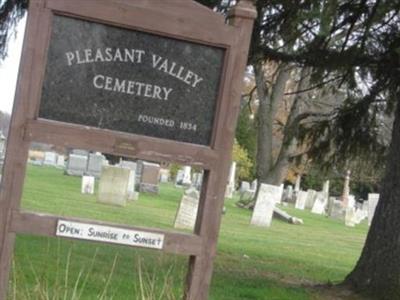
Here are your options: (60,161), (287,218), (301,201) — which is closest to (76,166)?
(301,201)

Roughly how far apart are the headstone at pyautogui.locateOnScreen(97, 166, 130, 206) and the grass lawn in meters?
0.97

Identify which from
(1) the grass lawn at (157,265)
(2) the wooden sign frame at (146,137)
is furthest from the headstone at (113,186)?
(2) the wooden sign frame at (146,137)

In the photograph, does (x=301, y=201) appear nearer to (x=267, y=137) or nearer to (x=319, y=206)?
(x=319, y=206)

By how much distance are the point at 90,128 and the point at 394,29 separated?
661cm

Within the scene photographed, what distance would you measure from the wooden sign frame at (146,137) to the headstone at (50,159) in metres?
49.9

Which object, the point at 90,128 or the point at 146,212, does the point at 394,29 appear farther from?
the point at 146,212

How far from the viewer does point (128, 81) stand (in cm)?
A: 430

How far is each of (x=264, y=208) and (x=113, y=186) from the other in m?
4.22

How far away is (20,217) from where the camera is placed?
168 inches

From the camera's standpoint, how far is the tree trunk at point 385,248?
8.80 m

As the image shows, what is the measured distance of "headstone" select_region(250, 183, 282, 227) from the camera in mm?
21406

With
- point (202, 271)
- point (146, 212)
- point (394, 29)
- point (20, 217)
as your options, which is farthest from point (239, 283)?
point (146, 212)

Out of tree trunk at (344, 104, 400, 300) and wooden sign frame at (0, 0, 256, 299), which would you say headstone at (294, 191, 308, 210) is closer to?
tree trunk at (344, 104, 400, 300)

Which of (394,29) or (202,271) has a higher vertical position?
(394,29)
